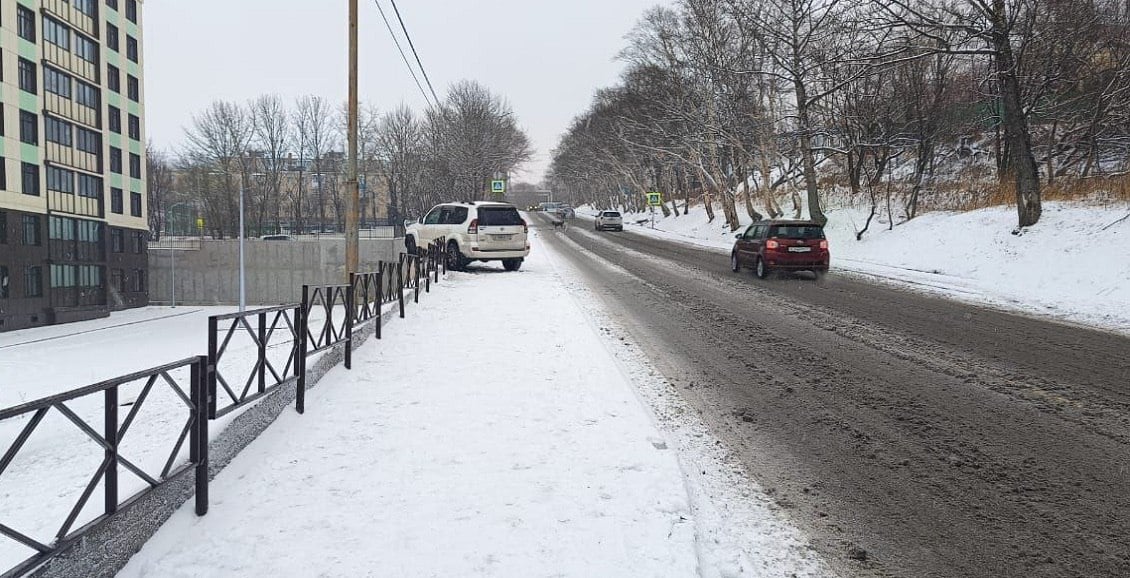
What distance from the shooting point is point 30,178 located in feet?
125

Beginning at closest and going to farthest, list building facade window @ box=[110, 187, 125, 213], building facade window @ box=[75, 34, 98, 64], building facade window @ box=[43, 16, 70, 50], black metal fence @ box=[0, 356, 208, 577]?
black metal fence @ box=[0, 356, 208, 577] < building facade window @ box=[43, 16, 70, 50] < building facade window @ box=[75, 34, 98, 64] < building facade window @ box=[110, 187, 125, 213]

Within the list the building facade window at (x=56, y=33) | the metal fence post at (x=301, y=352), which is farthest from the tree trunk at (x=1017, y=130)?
the building facade window at (x=56, y=33)

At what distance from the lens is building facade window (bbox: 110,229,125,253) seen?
1832 inches

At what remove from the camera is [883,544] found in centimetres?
377

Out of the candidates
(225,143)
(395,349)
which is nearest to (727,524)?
(395,349)

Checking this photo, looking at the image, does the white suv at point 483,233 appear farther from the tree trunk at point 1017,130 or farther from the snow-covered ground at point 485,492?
the tree trunk at point 1017,130

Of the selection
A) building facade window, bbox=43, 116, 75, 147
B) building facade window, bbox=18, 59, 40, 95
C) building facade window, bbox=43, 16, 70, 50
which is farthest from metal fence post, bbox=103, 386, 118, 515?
building facade window, bbox=43, 16, 70, 50

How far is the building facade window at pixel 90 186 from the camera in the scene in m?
43.1

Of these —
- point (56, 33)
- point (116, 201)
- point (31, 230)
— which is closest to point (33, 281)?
point (31, 230)

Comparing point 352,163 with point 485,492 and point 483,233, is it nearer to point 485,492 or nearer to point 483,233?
point 483,233

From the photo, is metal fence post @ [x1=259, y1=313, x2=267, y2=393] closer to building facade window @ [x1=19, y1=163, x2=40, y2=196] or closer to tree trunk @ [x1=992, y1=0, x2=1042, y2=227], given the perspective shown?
tree trunk @ [x1=992, y1=0, x2=1042, y2=227]

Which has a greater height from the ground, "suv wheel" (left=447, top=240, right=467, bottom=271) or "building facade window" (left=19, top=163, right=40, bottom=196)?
"building facade window" (left=19, top=163, right=40, bottom=196)

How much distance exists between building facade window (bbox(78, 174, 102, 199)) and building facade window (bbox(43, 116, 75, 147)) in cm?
234

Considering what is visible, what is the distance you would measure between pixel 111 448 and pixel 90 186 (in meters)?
49.5
